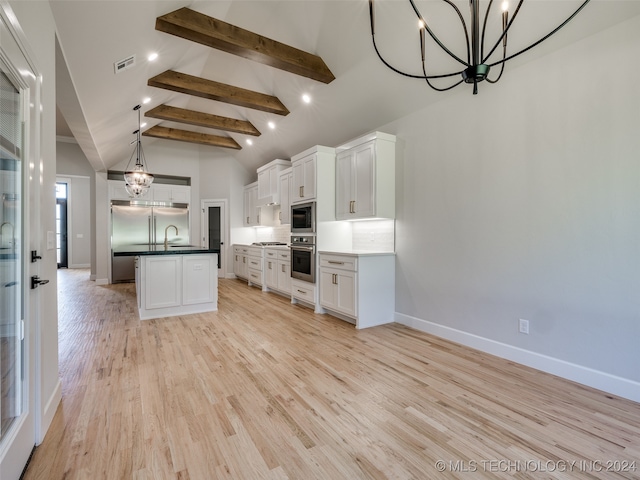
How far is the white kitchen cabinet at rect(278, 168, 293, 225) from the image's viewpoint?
554 centimetres

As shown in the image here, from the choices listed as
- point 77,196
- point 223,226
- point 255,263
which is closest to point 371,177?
point 255,263

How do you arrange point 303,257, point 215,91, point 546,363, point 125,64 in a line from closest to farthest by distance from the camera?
point 546,363 < point 125,64 < point 215,91 < point 303,257

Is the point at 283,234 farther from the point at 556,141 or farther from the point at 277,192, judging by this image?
the point at 556,141

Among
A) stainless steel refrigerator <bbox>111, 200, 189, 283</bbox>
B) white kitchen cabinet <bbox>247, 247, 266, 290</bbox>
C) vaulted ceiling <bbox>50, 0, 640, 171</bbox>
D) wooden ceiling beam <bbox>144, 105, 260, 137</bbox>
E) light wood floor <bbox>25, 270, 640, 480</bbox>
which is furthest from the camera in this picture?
stainless steel refrigerator <bbox>111, 200, 189, 283</bbox>

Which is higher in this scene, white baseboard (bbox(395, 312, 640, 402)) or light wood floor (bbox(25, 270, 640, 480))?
white baseboard (bbox(395, 312, 640, 402))

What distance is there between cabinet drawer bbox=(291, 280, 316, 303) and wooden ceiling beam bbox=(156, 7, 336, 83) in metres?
2.85

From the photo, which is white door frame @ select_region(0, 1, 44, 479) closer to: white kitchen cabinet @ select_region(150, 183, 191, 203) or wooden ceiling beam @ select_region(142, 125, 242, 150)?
wooden ceiling beam @ select_region(142, 125, 242, 150)

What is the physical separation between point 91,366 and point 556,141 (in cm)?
434

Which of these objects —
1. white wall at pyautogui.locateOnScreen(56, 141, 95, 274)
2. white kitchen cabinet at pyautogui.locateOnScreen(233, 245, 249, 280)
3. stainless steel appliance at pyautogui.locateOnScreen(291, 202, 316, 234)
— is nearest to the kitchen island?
stainless steel appliance at pyautogui.locateOnScreen(291, 202, 316, 234)

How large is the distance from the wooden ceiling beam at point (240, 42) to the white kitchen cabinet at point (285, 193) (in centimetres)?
189

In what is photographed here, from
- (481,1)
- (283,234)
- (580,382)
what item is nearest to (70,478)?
(580,382)

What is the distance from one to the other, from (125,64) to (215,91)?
1435 mm

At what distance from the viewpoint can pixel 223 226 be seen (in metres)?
7.99

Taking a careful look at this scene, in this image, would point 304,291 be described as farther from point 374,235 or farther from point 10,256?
point 10,256
